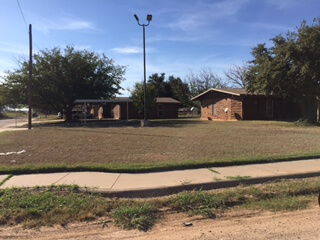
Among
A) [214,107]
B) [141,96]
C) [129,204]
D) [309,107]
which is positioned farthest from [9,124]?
[129,204]

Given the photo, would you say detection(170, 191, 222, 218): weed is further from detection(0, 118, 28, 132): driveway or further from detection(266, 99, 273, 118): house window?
detection(266, 99, 273, 118): house window

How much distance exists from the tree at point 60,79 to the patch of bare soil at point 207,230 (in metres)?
30.0

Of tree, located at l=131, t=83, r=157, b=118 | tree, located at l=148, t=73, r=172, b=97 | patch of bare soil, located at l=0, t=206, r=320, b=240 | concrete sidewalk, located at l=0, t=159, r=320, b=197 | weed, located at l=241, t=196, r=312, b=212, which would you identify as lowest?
patch of bare soil, located at l=0, t=206, r=320, b=240

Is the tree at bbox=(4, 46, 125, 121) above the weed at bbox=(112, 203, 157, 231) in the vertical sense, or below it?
above

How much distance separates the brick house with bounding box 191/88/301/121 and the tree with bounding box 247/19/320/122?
6.40m

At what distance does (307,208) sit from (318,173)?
260 centimetres

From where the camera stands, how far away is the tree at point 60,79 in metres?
32.8

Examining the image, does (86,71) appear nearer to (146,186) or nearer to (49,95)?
(49,95)

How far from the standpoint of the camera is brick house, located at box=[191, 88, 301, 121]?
32.2 metres

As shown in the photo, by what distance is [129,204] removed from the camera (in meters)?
5.65

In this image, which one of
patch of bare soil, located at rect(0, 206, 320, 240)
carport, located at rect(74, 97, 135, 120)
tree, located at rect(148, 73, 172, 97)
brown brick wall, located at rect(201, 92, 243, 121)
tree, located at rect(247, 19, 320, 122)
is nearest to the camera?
patch of bare soil, located at rect(0, 206, 320, 240)

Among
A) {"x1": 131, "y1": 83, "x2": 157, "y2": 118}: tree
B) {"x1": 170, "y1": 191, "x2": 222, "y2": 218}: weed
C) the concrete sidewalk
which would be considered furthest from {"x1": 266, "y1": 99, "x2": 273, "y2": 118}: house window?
{"x1": 170, "y1": 191, "x2": 222, "y2": 218}: weed

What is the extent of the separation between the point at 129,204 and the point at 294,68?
64.5 ft

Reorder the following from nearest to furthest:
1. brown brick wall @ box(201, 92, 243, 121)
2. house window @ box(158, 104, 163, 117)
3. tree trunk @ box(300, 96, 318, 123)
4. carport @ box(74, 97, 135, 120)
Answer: tree trunk @ box(300, 96, 318, 123), brown brick wall @ box(201, 92, 243, 121), carport @ box(74, 97, 135, 120), house window @ box(158, 104, 163, 117)
